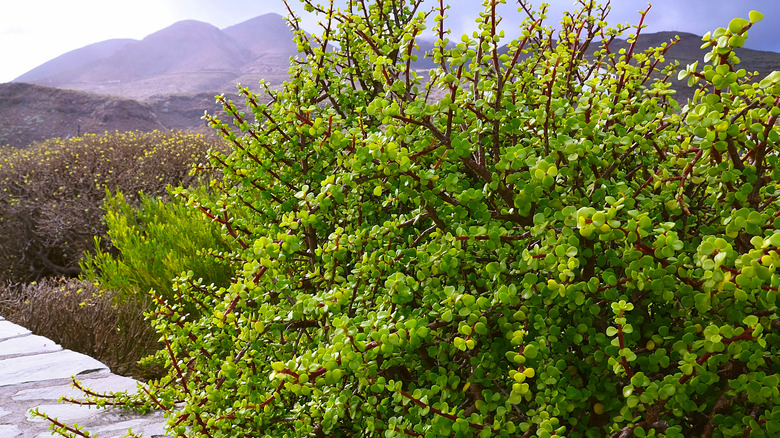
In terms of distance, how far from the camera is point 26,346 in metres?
3.71

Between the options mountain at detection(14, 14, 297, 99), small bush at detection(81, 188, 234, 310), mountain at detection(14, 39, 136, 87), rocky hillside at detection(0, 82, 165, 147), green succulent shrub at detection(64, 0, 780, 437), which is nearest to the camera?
green succulent shrub at detection(64, 0, 780, 437)

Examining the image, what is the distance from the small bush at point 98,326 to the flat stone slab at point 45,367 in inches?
8.2

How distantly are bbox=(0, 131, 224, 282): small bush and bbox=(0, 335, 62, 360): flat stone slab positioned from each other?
2.93m

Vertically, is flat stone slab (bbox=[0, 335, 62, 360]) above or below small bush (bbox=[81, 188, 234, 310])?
below

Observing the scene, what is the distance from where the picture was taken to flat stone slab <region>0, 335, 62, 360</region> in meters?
3.58

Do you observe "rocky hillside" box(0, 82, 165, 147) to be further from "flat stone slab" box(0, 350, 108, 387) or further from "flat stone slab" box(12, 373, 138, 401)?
"flat stone slab" box(12, 373, 138, 401)

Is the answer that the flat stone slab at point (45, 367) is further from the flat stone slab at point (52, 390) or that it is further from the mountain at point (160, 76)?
the mountain at point (160, 76)

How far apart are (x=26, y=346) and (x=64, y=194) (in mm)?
4248

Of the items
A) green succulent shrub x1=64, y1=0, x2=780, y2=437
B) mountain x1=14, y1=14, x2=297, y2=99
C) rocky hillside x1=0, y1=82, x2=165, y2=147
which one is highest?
mountain x1=14, y1=14, x2=297, y2=99

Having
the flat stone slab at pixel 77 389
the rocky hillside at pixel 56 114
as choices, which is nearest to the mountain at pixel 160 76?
the rocky hillside at pixel 56 114

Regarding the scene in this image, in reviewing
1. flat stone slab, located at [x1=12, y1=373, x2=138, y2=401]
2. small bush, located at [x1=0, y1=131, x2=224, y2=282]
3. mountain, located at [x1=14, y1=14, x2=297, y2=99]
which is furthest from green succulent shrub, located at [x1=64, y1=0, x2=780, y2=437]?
mountain, located at [x1=14, y1=14, x2=297, y2=99]

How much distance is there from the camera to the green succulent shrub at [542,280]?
3.83 ft

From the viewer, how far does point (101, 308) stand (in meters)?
3.88

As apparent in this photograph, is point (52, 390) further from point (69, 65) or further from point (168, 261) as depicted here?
point (69, 65)
